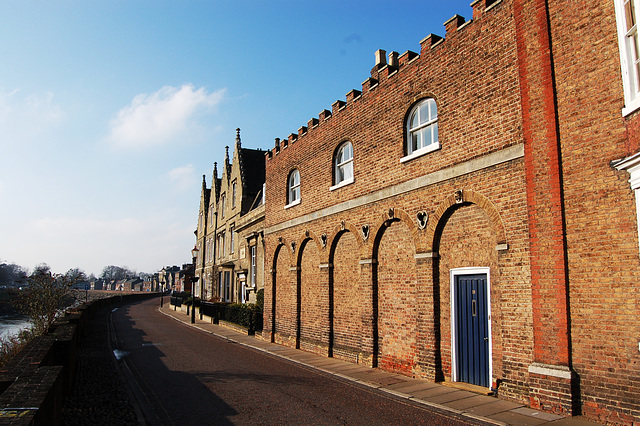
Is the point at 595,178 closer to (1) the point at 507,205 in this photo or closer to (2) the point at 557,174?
(2) the point at 557,174

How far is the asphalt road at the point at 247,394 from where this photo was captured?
7.89 meters

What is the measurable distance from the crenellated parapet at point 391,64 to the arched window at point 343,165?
133cm

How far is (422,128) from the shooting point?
1187 cm

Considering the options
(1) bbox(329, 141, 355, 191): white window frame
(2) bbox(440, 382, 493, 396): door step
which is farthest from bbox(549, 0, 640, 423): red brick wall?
(1) bbox(329, 141, 355, 191): white window frame

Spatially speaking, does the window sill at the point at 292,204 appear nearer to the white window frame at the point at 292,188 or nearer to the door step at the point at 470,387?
the white window frame at the point at 292,188

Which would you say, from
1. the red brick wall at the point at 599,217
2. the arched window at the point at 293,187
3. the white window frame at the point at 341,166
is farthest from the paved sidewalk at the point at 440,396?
the arched window at the point at 293,187

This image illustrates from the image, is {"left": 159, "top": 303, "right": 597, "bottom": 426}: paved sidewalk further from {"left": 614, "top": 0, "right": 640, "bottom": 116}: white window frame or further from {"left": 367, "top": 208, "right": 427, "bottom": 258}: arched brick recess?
{"left": 614, "top": 0, "right": 640, "bottom": 116}: white window frame

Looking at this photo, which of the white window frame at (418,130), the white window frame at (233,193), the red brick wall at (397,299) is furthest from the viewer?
the white window frame at (233,193)

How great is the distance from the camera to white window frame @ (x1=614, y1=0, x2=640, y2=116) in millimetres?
7055

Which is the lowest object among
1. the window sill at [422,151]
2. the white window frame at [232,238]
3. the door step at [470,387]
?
the door step at [470,387]

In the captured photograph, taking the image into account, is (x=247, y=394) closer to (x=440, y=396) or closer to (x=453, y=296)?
(x=440, y=396)

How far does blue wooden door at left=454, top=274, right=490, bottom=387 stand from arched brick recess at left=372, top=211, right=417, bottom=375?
4.62ft

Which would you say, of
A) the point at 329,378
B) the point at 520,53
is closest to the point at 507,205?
the point at 520,53

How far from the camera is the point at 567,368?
753 centimetres
